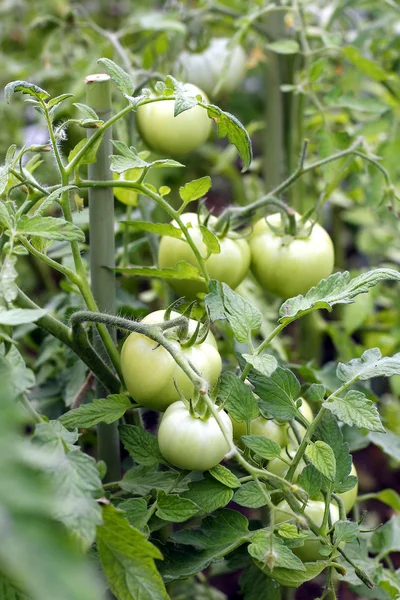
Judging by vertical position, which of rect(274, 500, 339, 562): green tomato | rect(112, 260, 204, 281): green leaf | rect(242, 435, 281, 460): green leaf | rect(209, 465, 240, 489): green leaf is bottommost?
rect(274, 500, 339, 562): green tomato

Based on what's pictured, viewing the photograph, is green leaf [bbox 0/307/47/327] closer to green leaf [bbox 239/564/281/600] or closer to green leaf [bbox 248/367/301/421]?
green leaf [bbox 248/367/301/421]

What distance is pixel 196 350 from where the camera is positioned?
0.52 m

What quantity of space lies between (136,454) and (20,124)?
110 cm

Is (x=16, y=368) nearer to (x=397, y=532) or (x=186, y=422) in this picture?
(x=186, y=422)

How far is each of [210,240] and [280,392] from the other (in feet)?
0.46

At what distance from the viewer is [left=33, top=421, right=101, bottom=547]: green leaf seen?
36 cm

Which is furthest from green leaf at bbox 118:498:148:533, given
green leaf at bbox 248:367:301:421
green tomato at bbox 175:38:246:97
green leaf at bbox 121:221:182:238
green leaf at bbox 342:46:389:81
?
green tomato at bbox 175:38:246:97

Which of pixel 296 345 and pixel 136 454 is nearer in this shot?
pixel 136 454

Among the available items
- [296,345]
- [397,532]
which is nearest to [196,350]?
[397,532]

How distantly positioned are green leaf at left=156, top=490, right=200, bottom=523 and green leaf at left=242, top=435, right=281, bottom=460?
2.3 inches

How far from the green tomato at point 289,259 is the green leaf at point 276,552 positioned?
0.89ft

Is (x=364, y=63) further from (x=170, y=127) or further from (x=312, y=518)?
(x=312, y=518)

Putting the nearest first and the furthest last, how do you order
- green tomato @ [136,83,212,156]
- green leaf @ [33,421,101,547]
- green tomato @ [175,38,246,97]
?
green leaf @ [33,421,101,547]
green tomato @ [136,83,212,156]
green tomato @ [175,38,246,97]

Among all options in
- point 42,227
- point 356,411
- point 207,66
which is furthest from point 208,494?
point 207,66
